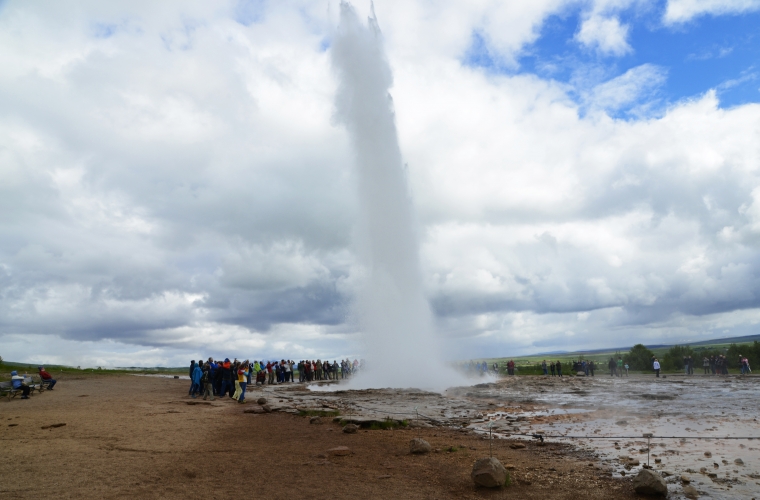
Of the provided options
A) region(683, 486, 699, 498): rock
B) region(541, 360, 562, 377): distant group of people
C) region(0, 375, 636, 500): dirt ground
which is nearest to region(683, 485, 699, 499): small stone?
region(683, 486, 699, 498): rock

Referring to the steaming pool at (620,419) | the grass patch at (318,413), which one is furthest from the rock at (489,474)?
the grass patch at (318,413)

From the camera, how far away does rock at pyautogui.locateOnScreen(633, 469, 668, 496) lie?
755 centimetres

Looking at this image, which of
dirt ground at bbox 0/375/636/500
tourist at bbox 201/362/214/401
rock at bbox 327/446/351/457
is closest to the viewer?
dirt ground at bbox 0/375/636/500

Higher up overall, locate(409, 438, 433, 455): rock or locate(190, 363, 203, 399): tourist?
locate(190, 363, 203, 399): tourist

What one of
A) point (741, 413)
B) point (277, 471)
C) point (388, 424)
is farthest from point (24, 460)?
point (741, 413)

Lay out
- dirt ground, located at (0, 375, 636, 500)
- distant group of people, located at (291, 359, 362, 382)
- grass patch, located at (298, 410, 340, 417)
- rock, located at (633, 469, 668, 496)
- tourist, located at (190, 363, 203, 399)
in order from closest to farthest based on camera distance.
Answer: rock, located at (633, 469, 668, 496)
dirt ground, located at (0, 375, 636, 500)
grass patch, located at (298, 410, 340, 417)
tourist, located at (190, 363, 203, 399)
distant group of people, located at (291, 359, 362, 382)

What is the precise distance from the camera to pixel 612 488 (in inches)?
317

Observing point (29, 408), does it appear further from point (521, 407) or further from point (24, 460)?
point (521, 407)

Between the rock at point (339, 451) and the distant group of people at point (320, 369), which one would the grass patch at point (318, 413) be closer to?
the rock at point (339, 451)

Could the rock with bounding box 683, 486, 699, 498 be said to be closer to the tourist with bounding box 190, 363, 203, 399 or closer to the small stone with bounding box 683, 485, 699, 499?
the small stone with bounding box 683, 485, 699, 499

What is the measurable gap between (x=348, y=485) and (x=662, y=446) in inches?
298

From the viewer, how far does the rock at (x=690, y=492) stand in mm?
7625

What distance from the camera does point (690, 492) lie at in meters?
7.73

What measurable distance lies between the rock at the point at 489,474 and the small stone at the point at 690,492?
2.78 m
